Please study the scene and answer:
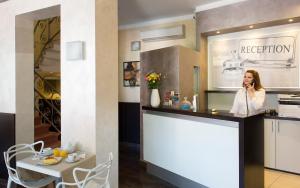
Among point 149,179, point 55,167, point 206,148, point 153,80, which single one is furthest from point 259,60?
point 55,167

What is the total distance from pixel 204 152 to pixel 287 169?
6.01ft

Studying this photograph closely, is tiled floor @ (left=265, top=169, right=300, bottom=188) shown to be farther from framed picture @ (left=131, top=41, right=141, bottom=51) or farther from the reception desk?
framed picture @ (left=131, top=41, right=141, bottom=51)

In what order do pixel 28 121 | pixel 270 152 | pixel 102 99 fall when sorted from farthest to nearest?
pixel 270 152 < pixel 28 121 < pixel 102 99

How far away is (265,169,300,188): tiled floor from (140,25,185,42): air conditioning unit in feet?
9.96

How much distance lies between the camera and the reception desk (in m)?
2.66

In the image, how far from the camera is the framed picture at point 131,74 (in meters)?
5.91

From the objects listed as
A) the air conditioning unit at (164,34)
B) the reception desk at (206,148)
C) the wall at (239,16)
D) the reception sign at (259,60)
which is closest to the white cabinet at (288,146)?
the wall at (239,16)

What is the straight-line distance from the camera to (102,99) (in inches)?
115

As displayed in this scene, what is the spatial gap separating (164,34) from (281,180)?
3.43 meters

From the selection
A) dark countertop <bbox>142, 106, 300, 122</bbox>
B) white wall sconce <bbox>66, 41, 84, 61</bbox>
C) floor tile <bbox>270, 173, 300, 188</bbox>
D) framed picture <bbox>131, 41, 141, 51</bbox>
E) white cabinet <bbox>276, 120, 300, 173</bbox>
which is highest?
framed picture <bbox>131, 41, 141, 51</bbox>

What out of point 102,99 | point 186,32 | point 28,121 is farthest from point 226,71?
point 28,121

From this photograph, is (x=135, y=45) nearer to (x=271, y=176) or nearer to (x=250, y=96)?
(x=250, y=96)

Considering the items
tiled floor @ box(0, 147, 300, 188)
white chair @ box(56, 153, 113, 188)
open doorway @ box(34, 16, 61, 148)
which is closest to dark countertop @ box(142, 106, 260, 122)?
tiled floor @ box(0, 147, 300, 188)

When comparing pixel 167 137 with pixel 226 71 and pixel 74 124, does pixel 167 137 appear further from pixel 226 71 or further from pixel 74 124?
pixel 226 71
